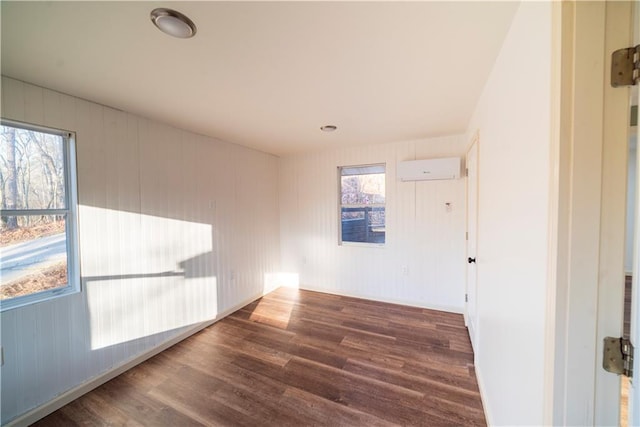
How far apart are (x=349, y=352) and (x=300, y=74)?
8.34 feet

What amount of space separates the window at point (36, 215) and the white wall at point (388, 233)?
279 cm

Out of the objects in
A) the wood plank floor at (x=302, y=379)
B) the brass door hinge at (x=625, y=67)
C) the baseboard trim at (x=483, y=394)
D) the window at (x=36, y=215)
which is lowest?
the wood plank floor at (x=302, y=379)

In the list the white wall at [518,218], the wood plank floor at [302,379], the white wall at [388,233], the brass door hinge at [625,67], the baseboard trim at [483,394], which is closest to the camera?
the brass door hinge at [625,67]

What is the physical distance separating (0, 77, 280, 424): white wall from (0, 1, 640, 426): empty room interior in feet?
0.06

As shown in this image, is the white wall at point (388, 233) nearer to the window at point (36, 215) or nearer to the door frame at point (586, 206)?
the door frame at point (586, 206)

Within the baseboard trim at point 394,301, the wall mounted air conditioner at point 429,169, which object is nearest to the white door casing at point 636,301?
the wall mounted air conditioner at point 429,169

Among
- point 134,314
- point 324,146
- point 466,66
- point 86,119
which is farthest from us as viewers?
point 324,146

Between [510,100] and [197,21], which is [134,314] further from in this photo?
[510,100]

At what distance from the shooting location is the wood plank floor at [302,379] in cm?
171

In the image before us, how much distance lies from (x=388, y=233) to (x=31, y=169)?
371 cm

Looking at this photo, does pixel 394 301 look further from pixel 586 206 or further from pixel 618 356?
pixel 586 206

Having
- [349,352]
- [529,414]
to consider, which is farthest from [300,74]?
[349,352]

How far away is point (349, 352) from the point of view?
7.94 ft

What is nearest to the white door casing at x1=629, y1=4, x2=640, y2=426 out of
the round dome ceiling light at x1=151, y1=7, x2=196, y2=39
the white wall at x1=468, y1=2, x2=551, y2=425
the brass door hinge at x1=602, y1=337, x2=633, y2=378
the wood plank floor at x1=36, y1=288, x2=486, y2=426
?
the brass door hinge at x1=602, y1=337, x2=633, y2=378
